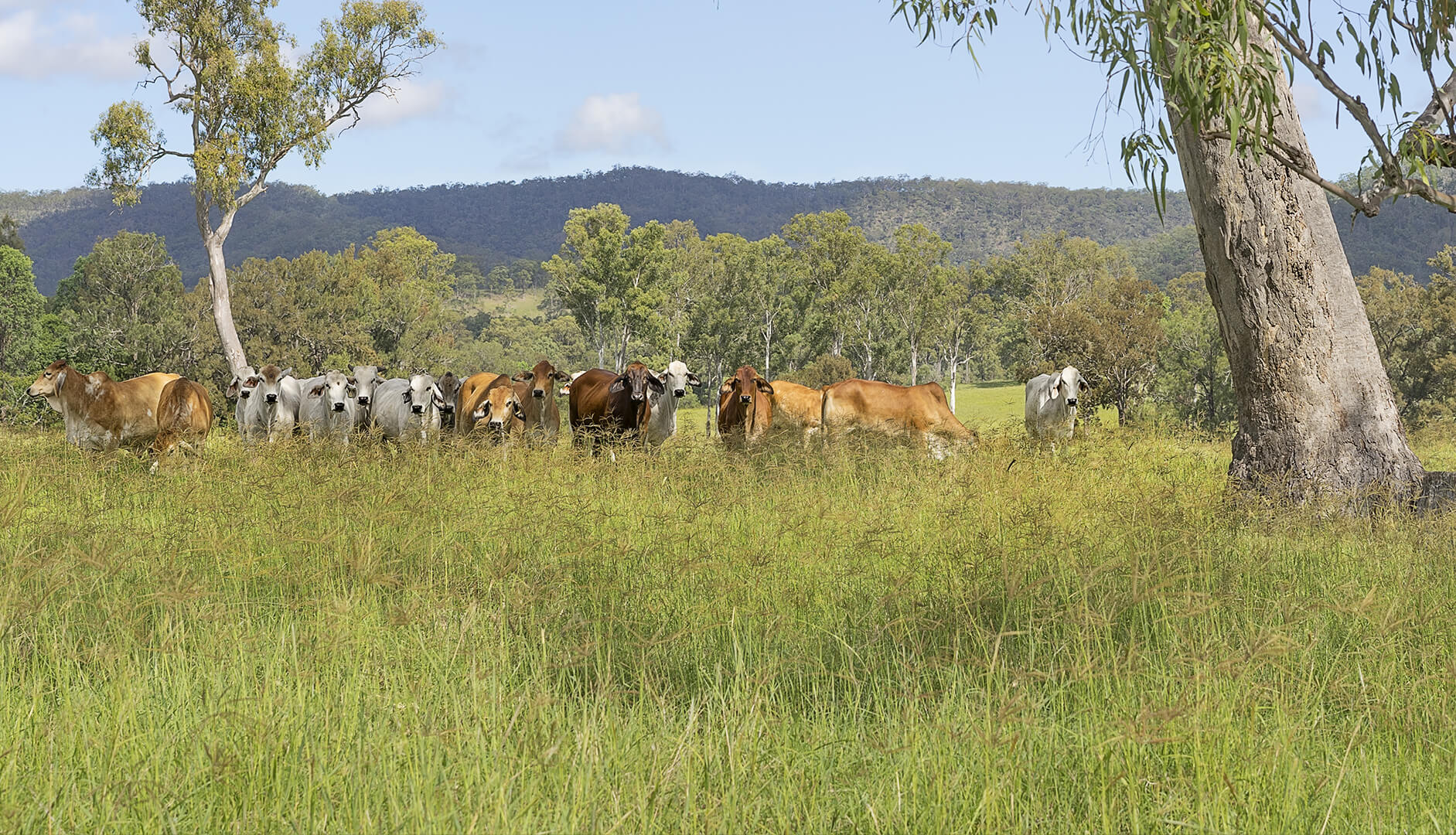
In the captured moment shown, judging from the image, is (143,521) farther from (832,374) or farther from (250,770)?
(832,374)

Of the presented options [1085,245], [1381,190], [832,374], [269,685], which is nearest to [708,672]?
[269,685]

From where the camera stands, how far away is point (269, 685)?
12.9ft

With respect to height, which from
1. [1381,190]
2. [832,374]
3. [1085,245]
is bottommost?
[832,374]

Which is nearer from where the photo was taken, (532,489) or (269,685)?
(269,685)

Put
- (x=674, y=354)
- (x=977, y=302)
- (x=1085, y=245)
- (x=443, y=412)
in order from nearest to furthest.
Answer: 1. (x=443, y=412)
2. (x=674, y=354)
3. (x=977, y=302)
4. (x=1085, y=245)

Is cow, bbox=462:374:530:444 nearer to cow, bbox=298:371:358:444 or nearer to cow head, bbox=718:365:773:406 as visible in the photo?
cow, bbox=298:371:358:444

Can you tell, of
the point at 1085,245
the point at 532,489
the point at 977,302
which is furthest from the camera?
the point at 1085,245

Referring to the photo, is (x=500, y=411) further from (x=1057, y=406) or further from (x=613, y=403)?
(x=1057, y=406)

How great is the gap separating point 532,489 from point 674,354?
2491 inches

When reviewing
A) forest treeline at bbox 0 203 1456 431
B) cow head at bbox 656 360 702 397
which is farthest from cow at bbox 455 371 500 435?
forest treeline at bbox 0 203 1456 431

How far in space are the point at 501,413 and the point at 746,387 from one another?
3685 mm

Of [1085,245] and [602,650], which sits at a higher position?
[1085,245]

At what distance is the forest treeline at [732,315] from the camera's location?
1577 inches

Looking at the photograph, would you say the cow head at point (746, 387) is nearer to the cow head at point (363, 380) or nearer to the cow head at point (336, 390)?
the cow head at point (363, 380)
